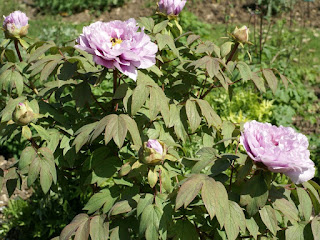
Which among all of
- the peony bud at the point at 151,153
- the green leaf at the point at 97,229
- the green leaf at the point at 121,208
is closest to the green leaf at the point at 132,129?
the peony bud at the point at 151,153

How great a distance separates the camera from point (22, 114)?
167 cm

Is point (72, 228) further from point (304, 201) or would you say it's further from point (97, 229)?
point (304, 201)

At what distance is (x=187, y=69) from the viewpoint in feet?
6.88

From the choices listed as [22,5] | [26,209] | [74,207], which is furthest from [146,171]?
[22,5]

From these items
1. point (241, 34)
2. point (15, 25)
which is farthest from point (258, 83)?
point (15, 25)

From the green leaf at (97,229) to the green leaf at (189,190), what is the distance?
0.37m

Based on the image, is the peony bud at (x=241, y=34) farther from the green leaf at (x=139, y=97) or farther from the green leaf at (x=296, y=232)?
the green leaf at (x=296, y=232)

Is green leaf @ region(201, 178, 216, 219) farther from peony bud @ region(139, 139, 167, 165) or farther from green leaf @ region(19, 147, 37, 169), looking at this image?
green leaf @ region(19, 147, 37, 169)

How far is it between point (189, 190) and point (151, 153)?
0.19 metres

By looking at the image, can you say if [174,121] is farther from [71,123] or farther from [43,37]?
[43,37]

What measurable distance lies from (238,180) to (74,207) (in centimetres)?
183

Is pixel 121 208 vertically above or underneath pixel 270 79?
underneath

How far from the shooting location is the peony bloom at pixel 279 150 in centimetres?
141

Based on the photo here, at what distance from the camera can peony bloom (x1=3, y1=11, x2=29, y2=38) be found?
2.07 metres
